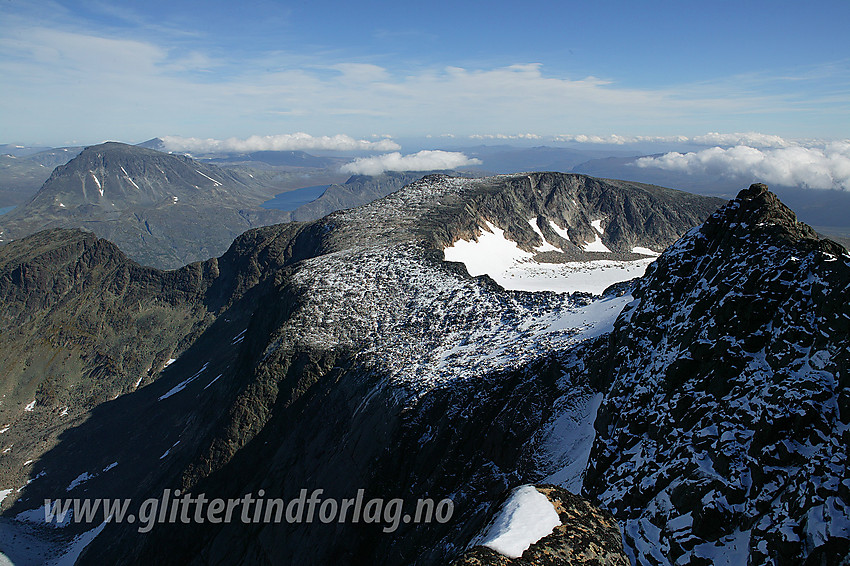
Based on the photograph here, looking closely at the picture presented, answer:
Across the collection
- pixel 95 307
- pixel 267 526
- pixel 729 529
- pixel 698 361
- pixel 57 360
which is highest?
pixel 698 361

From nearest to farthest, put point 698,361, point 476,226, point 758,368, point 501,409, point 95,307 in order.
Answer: point 758,368 → point 698,361 → point 501,409 → point 476,226 → point 95,307

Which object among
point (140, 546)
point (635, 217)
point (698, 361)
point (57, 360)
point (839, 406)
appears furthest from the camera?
point (57, 360)

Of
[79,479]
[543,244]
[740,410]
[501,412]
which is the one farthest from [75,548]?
[543,244]

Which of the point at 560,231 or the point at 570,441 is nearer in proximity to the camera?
the point at 570,441

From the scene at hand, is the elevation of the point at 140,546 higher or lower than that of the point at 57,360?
higher

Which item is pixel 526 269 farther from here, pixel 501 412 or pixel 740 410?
pixel 740 410

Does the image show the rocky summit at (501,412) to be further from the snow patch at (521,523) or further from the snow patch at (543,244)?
the snow patch at (543,244)

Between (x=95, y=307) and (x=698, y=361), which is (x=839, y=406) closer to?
(x=698, y=361)

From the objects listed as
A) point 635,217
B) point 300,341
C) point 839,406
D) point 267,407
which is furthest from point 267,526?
point 635,217
